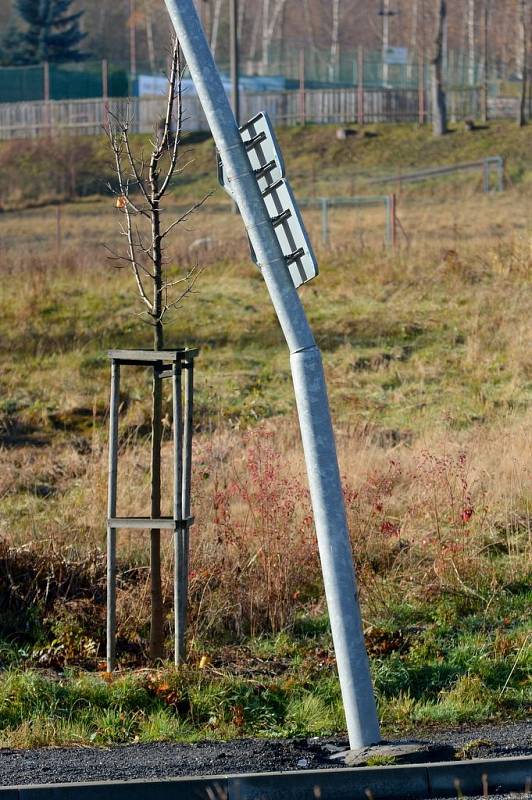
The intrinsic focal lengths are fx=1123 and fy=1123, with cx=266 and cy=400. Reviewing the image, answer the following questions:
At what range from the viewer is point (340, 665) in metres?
5.22

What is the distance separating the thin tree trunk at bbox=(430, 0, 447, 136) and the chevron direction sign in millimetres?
48449

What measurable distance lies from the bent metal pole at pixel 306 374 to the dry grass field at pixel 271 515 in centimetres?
66

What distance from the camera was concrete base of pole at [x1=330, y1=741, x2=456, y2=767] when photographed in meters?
4.88

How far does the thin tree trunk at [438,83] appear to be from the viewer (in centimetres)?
5138

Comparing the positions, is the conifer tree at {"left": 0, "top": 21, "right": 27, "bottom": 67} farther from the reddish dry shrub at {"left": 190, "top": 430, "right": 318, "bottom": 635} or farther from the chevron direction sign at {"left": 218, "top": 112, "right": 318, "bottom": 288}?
the chevron direction sign at {"left": 218, "top": 112, "right": 318, "bottom": 288}

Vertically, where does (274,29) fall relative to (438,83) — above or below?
above

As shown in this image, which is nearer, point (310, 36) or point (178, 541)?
point (178, 541)

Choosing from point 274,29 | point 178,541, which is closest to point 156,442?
point 178,541

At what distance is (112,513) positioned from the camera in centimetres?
642

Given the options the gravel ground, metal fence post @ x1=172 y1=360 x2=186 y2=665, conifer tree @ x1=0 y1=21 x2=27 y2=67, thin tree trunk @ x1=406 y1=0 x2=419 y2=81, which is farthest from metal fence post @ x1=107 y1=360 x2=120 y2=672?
conifer tree @ x1=0 y1=21 x2=27 y2=67

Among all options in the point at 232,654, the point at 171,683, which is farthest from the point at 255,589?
the point at 171,683

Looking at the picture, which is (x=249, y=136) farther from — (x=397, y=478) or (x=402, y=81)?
(x=402, y=81)

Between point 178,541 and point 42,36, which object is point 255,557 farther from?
point 42,36

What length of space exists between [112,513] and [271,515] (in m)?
1.76
